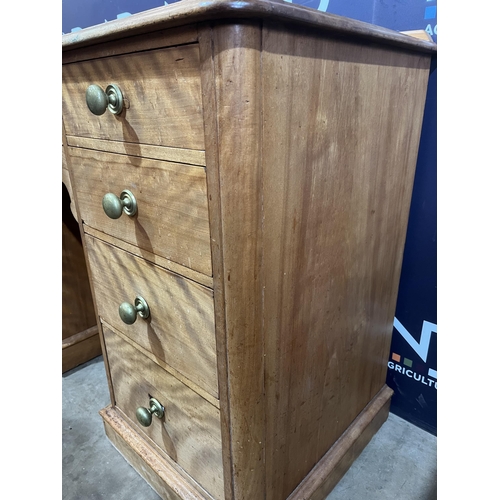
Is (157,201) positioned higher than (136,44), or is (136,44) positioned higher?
(136,44)

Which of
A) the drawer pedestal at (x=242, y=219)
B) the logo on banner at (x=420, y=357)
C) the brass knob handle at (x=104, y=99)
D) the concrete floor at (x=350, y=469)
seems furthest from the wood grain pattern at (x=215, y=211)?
the logo on banner at (x=420, y=357)

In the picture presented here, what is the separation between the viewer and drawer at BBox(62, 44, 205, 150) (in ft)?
1.50

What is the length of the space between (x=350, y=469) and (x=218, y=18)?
93cm

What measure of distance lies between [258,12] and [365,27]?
21 centimetres

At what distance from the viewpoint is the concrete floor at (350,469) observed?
2.83ft

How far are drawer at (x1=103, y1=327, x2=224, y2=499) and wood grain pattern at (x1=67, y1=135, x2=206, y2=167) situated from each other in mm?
378

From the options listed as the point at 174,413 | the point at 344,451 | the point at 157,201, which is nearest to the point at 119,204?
the point at 157,201

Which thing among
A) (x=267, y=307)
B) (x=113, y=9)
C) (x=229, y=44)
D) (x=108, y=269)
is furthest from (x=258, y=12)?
(x=113, y=9)

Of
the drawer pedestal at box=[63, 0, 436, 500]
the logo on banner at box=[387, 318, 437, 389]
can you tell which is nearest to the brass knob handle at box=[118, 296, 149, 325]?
the drawer pedestal at box=[63, 0, 436, 500]

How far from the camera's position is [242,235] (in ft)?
1.62

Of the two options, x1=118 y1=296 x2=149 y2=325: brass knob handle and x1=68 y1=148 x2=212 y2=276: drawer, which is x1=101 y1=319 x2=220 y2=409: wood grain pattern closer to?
x1=118 y1=296 x2=149 y2=325: brass knob handle

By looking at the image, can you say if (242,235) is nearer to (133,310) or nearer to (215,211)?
(215,211)

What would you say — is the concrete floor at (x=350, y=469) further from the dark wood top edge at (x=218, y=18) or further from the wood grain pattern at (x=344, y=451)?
the dark wood top edge at (x=218, y=18)

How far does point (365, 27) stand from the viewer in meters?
0.53
